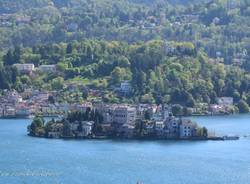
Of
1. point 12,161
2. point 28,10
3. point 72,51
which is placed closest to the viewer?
point 12,161

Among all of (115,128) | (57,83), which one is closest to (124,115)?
(115,128)

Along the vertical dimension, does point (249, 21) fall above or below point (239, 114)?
above

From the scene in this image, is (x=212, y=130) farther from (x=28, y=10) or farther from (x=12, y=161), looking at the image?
(x=28, y=10)

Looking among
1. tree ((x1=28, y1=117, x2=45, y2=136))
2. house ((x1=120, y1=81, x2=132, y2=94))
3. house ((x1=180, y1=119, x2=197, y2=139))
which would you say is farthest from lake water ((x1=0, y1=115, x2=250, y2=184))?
house ((x1=120, y1=81, x2=132, y2=94))

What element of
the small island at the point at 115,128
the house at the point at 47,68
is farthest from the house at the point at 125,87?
the small island at the point at 115,128

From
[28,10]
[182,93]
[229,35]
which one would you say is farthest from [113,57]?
[28,10]

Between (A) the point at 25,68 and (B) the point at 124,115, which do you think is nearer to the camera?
(B) the point at 124,115

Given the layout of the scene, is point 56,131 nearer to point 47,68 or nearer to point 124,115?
point 124,115
